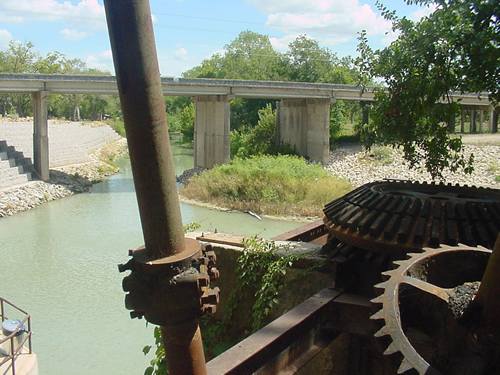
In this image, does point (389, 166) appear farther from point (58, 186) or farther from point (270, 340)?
point (270, 340)

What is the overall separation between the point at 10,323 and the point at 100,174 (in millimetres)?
31533

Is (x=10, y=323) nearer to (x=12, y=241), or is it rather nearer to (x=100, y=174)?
(x=12, y=241)

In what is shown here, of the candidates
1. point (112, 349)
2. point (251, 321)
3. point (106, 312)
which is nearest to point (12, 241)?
point (106, 312)

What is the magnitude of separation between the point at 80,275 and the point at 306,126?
3057 cm

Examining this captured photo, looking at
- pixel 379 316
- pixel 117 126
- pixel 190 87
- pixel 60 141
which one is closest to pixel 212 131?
pixel 190 87

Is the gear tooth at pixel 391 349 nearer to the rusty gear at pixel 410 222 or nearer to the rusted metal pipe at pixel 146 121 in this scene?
the rusted metal pipe at pixel 146 121

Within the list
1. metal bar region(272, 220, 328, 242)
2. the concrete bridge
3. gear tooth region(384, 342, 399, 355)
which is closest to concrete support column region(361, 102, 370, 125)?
metal bar region(272, 220, 328, 242)

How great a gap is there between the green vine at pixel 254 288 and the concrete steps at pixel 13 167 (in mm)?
26748

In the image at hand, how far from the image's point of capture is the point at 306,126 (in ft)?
148

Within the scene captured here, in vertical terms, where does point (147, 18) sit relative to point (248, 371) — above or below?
above

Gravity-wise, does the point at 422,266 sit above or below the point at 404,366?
above

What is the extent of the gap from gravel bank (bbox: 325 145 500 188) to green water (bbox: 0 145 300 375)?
503 inches

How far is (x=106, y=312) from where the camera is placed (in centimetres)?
1410

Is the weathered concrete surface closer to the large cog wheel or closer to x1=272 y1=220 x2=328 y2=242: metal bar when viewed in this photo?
x1=272 y1=220 x2=328 y2=242: metal bar
